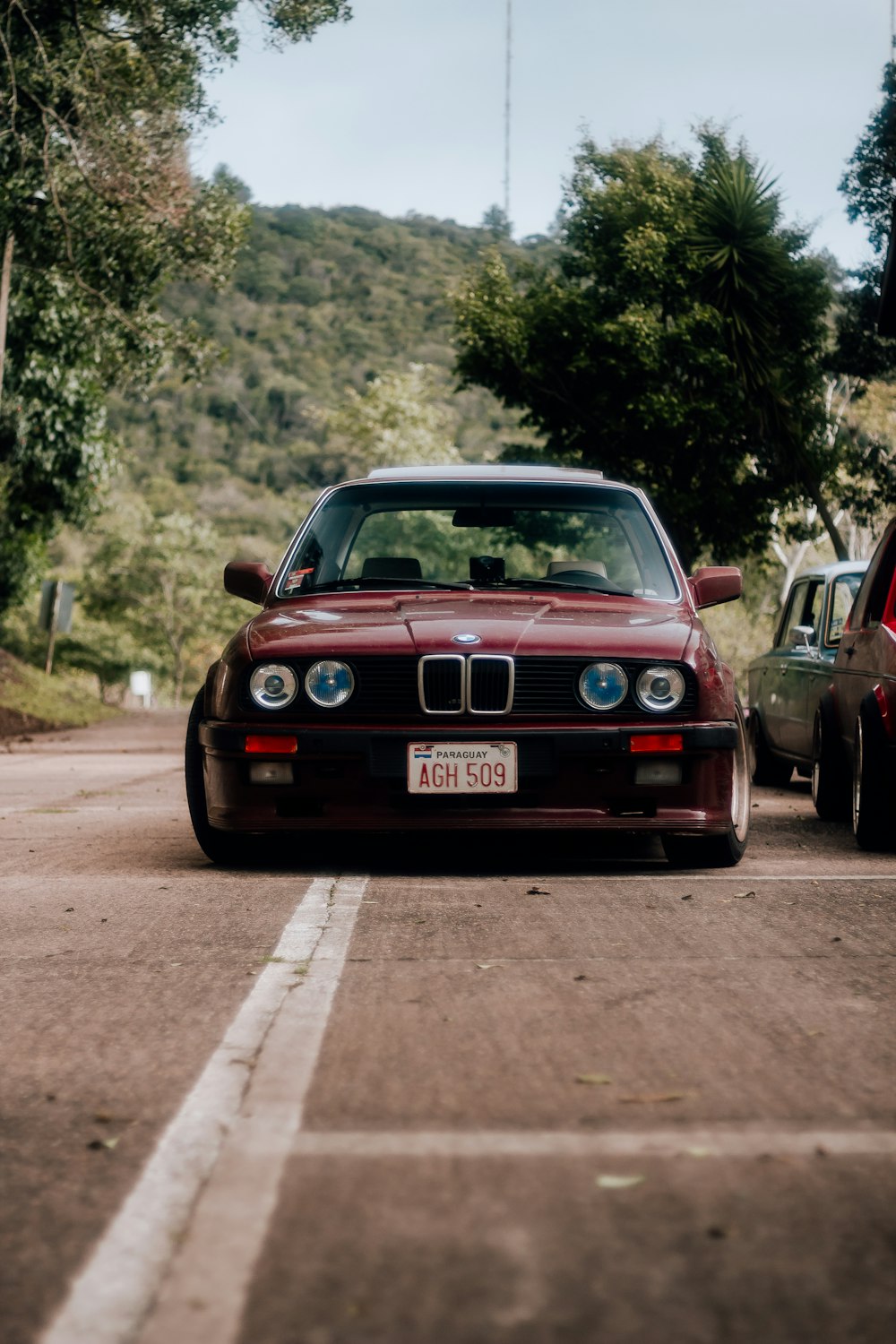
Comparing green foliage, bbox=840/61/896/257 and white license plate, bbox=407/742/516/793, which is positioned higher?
green foliage, bbox=840/61/896/257

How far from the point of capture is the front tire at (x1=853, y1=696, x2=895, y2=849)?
313 inches

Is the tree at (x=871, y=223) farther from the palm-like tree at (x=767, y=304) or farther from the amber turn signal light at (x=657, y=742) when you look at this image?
the amber turn signal light at (x=657, y=742)

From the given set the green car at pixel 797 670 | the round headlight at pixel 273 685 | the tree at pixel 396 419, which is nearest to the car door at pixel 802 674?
the green car at pixel 797 670

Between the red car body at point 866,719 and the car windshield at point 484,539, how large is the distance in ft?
3.88

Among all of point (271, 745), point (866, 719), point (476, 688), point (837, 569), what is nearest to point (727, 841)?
point (476, 688)

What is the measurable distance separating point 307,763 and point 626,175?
23.2m

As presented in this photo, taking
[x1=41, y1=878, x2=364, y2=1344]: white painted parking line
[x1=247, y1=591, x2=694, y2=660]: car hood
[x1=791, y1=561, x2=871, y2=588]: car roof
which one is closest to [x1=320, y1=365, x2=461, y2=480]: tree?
[x1=791, y1=561, x2=871, y2=588]: car roof

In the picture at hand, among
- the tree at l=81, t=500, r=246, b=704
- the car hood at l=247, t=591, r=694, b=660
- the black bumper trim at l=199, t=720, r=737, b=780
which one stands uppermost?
the car hood at l=247, t=591, r=694, b=660

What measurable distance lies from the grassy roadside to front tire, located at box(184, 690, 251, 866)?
16533 millimetres

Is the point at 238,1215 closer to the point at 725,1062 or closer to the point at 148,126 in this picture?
the point at 725,1062

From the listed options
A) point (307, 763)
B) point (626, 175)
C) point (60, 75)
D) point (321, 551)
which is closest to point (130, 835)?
point (321, 551)

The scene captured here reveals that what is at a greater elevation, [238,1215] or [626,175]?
[626,175]

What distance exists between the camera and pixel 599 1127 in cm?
323

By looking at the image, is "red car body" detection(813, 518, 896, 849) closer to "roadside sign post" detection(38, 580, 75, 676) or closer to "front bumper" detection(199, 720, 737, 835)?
"front bumper" detection(199, 720, 737, 835)
